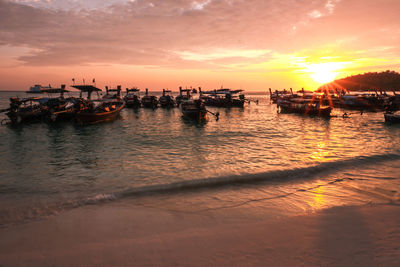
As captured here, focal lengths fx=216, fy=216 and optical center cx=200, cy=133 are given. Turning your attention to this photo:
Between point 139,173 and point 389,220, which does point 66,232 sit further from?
point 389,220

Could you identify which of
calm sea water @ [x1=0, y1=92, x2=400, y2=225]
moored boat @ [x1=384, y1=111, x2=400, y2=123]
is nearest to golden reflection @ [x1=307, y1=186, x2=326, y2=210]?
calm sea water @ [x1=0, y1=92, x2=400, y2=225]

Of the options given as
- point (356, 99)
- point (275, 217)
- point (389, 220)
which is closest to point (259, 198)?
point (275, 217)

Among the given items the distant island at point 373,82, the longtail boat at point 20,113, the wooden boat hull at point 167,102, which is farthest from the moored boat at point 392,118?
the distant island at point 373,82

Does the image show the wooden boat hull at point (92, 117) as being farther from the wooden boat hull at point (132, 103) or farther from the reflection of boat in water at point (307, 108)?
Result: the reflection of boat in water at point (307, 108)

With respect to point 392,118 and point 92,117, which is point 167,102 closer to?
point 92,117

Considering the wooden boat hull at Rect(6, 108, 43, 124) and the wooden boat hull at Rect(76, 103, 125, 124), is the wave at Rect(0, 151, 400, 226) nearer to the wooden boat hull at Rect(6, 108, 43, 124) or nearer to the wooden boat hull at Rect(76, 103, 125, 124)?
the wooden boat hull at Rect(76, 103, 125, 124)

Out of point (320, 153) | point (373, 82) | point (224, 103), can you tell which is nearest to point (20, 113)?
point (320, 153)

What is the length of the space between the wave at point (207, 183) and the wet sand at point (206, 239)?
0.71 m

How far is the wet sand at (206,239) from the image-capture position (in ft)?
13.0

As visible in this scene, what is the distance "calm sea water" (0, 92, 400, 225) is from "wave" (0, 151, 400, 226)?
0.03 m

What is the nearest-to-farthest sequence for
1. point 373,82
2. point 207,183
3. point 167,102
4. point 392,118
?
point 207,183, point 392,118, point 167,102, point 373,82

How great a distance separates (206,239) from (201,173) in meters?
5.51

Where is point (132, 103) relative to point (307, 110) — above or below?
above

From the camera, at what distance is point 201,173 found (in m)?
10.1
